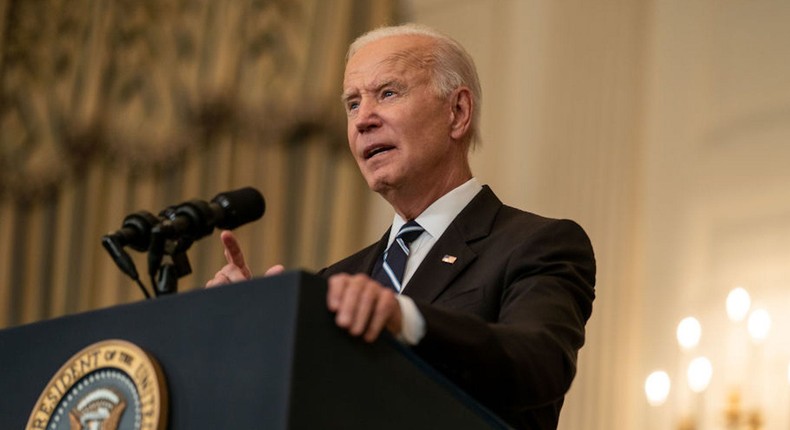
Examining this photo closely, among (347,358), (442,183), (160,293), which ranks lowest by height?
(347,358)

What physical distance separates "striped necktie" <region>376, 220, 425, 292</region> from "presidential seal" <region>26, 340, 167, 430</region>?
0.90 meters

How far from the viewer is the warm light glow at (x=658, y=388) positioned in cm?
529

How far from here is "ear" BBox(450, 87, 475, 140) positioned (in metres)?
3.15

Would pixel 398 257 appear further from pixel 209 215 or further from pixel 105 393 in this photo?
pixel 105 393

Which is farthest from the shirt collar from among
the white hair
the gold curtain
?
the gold curtain

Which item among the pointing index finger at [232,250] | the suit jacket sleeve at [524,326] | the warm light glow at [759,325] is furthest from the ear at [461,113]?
the warm light glow at [759,325]

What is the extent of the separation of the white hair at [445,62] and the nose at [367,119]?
7.7 inches

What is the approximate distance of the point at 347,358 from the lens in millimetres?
1792

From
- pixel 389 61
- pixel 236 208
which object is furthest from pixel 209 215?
pixel 389 61

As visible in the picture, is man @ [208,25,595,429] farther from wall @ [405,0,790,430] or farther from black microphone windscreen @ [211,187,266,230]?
wall @ [405,0,790,430]

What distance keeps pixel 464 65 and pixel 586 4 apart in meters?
2.79

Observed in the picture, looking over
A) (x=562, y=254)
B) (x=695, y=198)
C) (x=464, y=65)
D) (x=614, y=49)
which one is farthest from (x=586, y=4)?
(x=562, y=254)

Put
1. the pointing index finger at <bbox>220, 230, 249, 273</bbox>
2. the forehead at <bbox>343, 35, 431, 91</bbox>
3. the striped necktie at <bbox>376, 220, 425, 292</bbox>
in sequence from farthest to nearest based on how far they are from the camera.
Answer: the forehead at <bbox>343, 35, 431, 91</bbox> → the striped necktie at <bbox>376, 220, 425, 292</bbox> → the pointing index finger at <bbox>220, 230, 249, 273</bbox>

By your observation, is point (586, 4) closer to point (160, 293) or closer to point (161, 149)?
point (161, 149)
